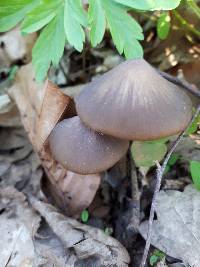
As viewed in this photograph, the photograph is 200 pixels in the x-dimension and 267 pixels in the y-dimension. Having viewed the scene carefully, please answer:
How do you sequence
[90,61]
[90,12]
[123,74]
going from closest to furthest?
1. [123,74]
2. [90,12]
3. [90,61]

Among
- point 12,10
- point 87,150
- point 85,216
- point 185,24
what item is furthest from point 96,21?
point 85,216

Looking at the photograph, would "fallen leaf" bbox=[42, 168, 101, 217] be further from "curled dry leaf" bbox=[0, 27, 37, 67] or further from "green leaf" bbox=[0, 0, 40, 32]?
"curled dry leaf" bbox=[0, 27, 37, 67]

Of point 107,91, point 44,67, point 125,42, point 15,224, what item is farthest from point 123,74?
point 15,224

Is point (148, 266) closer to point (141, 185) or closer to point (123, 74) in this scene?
point (141, 185)

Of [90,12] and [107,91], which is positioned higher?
[90,12]

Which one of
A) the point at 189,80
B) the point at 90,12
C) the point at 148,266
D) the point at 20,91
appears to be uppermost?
the point at 90,12

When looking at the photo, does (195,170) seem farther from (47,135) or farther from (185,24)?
(185,24)

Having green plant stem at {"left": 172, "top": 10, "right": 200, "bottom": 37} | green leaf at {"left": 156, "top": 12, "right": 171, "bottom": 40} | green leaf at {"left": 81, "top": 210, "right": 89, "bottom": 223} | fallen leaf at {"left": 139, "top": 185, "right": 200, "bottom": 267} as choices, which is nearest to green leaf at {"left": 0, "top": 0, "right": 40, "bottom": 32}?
green leaf at {"left": 156, "top": 12, "right": 171, "bottom": 40}
